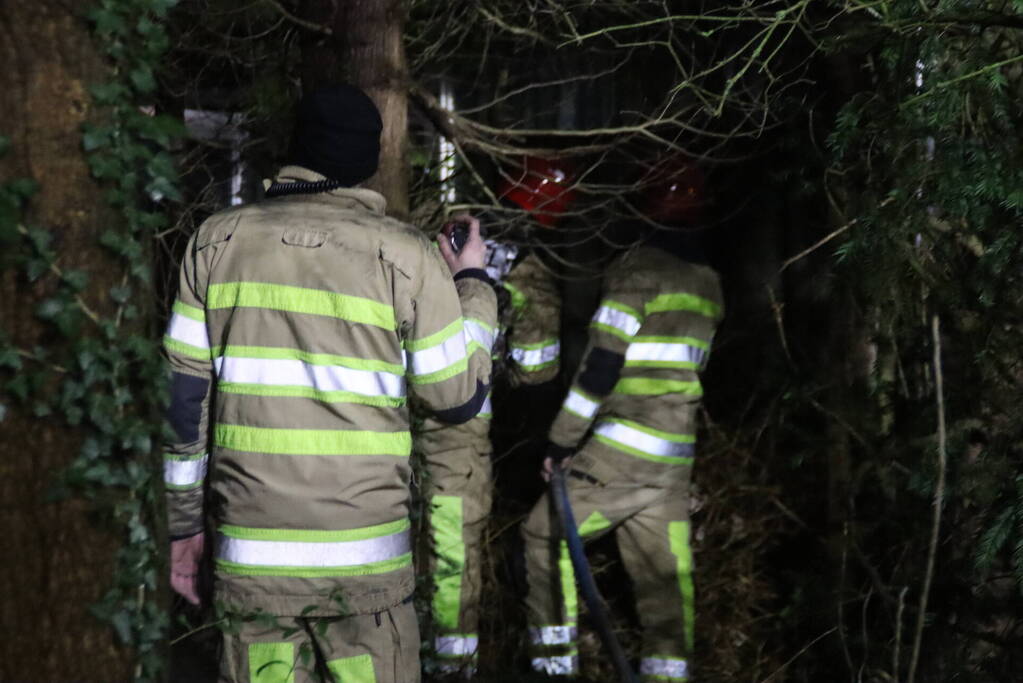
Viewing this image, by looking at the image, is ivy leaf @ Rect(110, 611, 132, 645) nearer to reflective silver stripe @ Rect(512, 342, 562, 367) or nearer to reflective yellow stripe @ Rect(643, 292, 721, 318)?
reflective yellow stripe @ Rect(643, 292, 721, 318)

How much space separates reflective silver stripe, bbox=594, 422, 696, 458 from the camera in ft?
15.8

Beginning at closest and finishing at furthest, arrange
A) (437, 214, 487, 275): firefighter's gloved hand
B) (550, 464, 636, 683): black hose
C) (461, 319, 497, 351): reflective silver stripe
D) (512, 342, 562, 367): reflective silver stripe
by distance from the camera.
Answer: (461, 319, 497, 351): reflective silver stripe < (437, 214, 487, 275): firefighter's gloved hand < (550, 464, 636, 683): black hose < (512, 342, 562, 367): reflective silver stripe

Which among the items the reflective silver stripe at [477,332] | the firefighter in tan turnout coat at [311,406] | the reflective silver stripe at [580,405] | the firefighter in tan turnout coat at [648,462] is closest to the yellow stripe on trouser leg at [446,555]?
the firefighter in tan turnout coat at [648,462]

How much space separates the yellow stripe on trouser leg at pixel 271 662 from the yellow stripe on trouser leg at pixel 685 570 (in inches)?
94.1

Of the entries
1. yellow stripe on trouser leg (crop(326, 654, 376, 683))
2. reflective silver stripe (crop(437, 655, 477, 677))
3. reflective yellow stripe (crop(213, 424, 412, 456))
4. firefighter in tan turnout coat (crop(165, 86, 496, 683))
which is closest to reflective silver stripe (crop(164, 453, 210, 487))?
firefighter in tan turnout coat (crop(165, 86, 496, 683))

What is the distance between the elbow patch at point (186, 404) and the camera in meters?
2.83

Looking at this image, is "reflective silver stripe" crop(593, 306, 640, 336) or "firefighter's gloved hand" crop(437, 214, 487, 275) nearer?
"firefighter's gloved hand" crop(437, 214, 487, 275)

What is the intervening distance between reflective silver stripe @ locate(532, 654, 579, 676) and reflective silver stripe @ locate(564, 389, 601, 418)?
1111 millimetres

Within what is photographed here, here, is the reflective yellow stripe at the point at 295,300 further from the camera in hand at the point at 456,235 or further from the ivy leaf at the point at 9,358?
the ivy leaf at the point at 9,358

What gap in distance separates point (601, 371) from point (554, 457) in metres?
0.49

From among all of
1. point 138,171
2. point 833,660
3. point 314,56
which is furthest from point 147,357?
point 833,660

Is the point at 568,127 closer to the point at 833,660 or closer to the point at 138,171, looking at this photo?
the point at 833,660

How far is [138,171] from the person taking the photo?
2.16 m

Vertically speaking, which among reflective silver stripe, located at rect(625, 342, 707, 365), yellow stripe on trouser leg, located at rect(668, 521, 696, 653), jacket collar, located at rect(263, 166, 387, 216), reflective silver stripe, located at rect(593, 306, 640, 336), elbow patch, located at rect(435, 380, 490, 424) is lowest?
yellow stripe on trouser leg, located at rect(668, 521, 696, 653)
